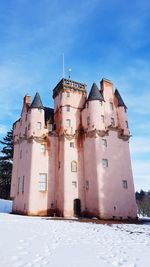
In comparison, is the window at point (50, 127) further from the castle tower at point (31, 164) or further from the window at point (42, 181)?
the window at point (42, 181)

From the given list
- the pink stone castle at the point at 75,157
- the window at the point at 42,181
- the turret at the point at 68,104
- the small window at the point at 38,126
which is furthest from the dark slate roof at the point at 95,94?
the window at the point at 42,181

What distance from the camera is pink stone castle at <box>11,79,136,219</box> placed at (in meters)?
35.7

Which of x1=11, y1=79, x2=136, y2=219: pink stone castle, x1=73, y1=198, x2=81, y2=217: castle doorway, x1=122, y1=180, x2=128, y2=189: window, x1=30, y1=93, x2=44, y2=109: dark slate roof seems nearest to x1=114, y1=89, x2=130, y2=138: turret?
x1=11, y1=79, x2=136, y2=219: pink stone castle

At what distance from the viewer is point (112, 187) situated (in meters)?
36.0

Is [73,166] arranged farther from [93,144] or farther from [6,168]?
[6,168]

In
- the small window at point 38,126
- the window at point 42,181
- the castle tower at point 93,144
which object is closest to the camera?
the castle tower at point 93,144

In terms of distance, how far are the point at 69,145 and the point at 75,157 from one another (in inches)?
84.7

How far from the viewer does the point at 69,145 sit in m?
39.2

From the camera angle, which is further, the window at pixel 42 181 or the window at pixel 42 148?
the window at pixel 42 148

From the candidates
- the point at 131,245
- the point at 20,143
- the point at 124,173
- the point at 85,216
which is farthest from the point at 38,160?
the point at 131,245

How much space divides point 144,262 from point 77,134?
32038mm

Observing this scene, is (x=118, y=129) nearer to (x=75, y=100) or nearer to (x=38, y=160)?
(x=75, y=100)

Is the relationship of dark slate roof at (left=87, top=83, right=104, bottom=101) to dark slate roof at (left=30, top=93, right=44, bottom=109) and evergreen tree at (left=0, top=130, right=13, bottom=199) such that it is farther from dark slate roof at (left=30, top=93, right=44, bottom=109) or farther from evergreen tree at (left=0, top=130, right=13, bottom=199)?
evergreen tree at (left=0, top=130, right=13, bottom=199)

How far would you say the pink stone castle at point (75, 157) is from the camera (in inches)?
1406
